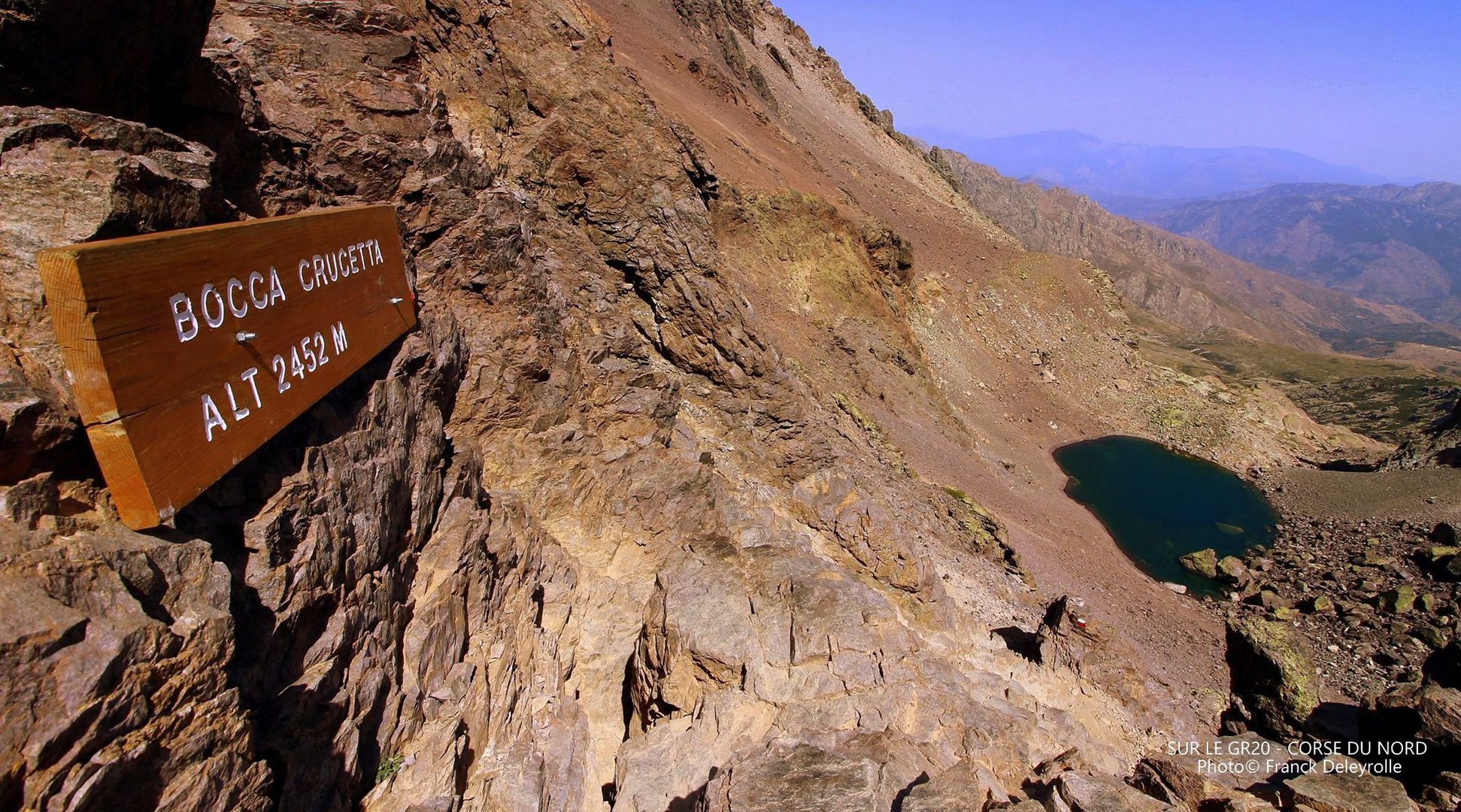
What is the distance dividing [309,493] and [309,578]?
25.1 inches

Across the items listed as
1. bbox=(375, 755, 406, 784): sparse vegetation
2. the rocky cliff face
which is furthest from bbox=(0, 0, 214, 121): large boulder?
bbox=(375, 755, 406, 784): sparse vegetation

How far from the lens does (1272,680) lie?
15.7 m

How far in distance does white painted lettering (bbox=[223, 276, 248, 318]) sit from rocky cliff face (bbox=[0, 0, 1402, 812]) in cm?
58

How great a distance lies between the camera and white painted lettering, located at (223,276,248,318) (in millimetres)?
3693

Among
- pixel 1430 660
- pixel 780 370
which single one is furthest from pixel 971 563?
pixel 1430 660

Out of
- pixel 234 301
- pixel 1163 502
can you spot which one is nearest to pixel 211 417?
pixel 234 301

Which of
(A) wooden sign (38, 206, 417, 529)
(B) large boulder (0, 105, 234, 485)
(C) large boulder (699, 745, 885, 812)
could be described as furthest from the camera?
(C) large boulder (699, 745, 885, 812)

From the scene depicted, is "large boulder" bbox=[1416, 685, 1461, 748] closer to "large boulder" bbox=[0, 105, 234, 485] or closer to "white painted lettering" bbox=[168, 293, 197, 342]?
"white painted lettering" bbox=[168, 293, 197, 342]

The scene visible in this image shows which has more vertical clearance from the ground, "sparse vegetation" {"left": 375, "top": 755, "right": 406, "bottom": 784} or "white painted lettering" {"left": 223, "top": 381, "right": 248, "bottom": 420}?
"white painted lettering" {"left": 223, "top": 381, "right": 248, "bottom": 420}

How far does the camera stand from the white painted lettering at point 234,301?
12.1 feet

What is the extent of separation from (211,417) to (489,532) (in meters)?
4.17

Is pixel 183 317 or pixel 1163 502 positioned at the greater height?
pixel 183 317

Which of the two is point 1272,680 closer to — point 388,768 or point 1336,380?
point 388,768

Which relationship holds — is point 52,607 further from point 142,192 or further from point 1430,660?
point 1430,660
